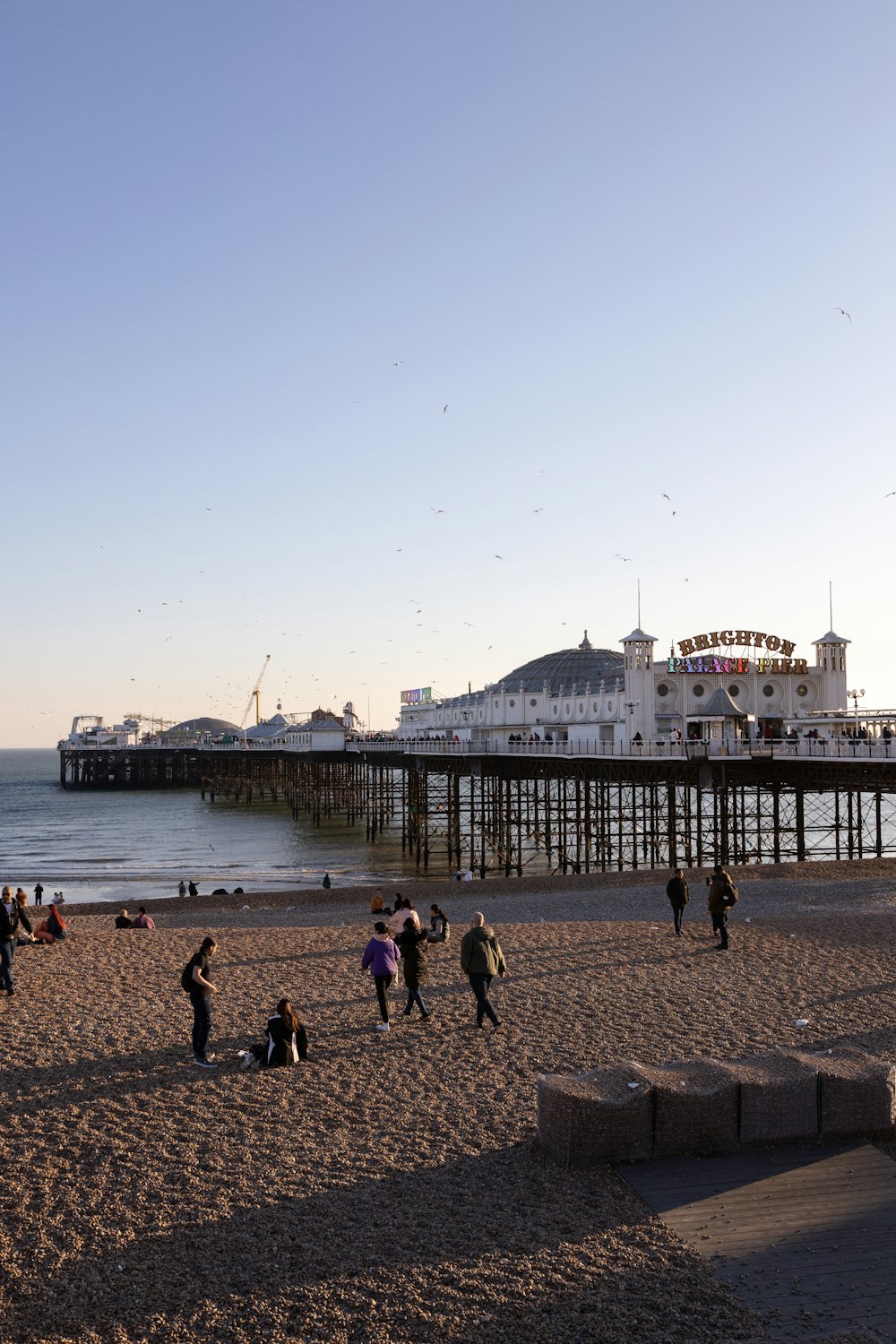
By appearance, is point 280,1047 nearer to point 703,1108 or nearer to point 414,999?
point 414,999

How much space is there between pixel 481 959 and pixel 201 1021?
2798mm

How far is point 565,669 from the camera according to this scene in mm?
62062

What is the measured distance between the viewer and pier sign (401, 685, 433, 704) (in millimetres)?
92312

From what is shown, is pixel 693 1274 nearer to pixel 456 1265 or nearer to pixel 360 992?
pixel 456 1265

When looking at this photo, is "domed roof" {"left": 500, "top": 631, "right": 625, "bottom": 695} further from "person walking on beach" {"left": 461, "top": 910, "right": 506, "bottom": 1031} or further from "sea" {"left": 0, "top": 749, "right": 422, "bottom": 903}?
"person walking on beach" {"left": 461, "top": 910, "right": 506, "bottom": 1031}

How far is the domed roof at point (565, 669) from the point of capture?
60312 mm

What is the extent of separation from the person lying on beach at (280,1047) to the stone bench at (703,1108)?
9.53ft

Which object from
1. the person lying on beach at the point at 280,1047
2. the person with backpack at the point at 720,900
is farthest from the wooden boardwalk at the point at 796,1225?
the person with backpack at the point at 720,900

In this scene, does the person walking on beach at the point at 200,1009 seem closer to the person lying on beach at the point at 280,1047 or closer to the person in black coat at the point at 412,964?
the person lying on beach at the point at 280,1047

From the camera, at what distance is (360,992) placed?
12.9 metres

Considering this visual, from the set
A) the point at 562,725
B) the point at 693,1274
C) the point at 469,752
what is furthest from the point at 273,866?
the point at 693,1274

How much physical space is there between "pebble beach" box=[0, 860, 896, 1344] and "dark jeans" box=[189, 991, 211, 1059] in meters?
0.20

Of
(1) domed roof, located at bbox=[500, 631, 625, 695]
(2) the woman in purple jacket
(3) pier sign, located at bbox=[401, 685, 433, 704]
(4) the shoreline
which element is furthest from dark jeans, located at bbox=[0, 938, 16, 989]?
(3) pier sign, located at bbox=[401, 685, 433, 704]

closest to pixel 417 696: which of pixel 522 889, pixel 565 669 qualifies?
pixel 565 669
